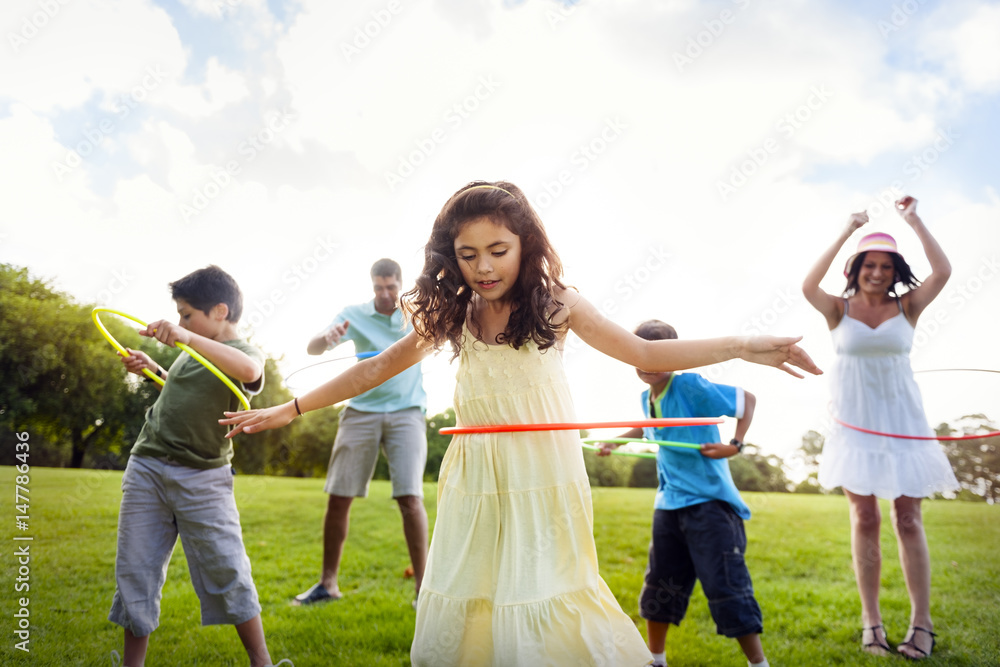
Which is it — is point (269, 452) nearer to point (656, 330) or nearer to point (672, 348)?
point (656, 330)

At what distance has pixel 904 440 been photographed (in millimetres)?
4172

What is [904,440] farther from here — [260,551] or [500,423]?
[260,551]

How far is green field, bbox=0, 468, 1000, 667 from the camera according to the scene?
3.85m

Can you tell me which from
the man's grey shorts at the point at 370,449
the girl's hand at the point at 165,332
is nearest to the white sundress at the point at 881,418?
the man's grey shorts at the point at 370,449

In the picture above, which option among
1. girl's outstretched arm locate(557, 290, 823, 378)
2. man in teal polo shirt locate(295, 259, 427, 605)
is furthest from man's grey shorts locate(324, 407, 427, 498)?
girl's outstretched arm locate(557, 290, 823, 378)

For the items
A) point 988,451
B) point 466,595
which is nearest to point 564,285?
point 466,595

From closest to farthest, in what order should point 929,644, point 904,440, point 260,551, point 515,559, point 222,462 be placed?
point 515,559
point 222,462
point 929,644
point 904,440
point 260,551

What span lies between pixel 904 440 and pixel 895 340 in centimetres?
62

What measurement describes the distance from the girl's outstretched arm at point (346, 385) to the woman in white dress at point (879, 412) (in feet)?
9.32

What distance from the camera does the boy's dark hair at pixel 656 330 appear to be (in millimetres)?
3701

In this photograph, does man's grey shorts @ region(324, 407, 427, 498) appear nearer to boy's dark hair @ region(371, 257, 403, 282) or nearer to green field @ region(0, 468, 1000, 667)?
green field @ region(0, 468, 1000, 667)

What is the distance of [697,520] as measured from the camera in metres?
3.44

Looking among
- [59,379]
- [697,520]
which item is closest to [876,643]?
[697,520]

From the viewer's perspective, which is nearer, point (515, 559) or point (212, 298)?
point (515, 559)
